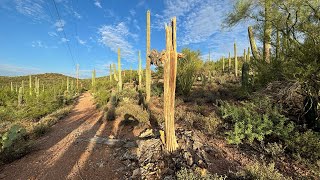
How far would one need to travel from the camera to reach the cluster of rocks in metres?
4.64

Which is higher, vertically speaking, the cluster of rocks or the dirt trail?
the cluster of rocks

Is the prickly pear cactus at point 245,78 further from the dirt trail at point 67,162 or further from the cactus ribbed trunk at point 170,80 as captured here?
the dirt trail at point 67,162

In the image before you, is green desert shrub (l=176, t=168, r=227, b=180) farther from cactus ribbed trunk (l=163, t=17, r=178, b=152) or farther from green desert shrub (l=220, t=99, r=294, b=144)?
green desert shrub (l=220, t=99, r=294, b=144)

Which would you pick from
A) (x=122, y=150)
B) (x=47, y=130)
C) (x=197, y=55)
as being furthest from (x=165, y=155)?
(x=197, y=55)

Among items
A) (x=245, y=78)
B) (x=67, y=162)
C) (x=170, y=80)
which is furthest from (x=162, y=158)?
(x=245, y=78)

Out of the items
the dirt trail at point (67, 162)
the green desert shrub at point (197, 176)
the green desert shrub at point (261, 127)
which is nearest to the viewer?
the green desert shrub at point (197, 176)

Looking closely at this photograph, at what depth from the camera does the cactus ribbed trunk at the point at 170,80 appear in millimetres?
5352

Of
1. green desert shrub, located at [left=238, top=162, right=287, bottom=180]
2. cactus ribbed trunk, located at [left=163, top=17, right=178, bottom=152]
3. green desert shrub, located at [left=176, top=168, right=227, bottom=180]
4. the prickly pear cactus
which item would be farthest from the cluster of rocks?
the prickly pear cactus

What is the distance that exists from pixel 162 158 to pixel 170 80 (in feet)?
6.06

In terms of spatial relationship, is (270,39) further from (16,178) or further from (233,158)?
(16,178)

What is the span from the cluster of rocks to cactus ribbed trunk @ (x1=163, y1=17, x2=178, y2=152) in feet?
0.98

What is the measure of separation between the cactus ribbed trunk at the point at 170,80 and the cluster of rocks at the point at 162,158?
0.30 meters

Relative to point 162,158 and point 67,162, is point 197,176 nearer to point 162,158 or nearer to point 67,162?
point 162,158

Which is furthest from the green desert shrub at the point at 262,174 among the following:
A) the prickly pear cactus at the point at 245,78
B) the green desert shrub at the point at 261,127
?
the prickly pear cactus at the point at 245,78
